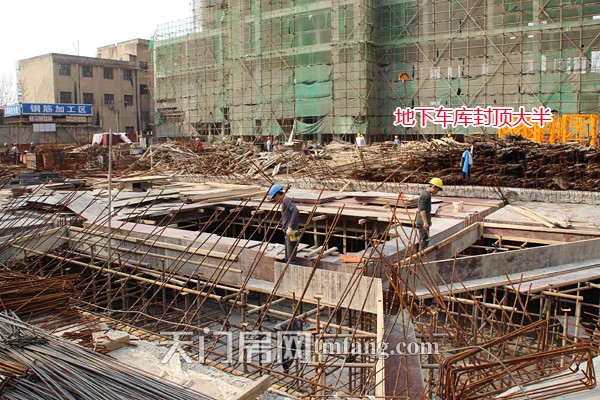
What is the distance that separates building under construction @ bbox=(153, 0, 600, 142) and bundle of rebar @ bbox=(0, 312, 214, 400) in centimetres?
2294

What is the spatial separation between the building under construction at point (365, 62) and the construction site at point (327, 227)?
0.11 metres

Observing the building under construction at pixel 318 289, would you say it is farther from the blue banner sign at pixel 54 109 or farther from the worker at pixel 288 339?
the blue banner sign at pixel 54 109

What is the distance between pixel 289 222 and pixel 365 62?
20697 millimetres

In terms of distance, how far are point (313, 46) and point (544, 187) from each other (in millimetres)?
18070

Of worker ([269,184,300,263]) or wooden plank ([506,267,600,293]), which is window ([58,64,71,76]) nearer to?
worker ([269,184,300,263])

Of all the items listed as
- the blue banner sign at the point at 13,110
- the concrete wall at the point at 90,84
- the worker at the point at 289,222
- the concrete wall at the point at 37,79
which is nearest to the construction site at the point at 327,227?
the worker at the point at 289,222

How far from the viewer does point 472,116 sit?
23922 mm

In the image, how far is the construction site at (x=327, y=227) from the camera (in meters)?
5.28

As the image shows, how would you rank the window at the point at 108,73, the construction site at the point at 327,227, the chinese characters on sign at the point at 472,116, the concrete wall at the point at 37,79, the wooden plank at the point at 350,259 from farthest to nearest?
1. the window at the point at 108,73
2. the concrete wall at the point at 37,79
3. the chinese characters on sign at the point at 472,116
4. the wooden plank at the point at 350,259
5. the construction site at the point at 327,227

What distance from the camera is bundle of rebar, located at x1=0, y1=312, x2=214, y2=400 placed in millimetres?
4074

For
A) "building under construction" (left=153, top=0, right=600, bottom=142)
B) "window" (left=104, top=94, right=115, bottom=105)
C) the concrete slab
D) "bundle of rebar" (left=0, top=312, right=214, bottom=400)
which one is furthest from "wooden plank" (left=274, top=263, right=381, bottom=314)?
"window" (left=104, top=94, right=115, bottom=105)

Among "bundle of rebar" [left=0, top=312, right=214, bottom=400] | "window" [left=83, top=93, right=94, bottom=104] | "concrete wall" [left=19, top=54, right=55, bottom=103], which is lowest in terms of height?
"bundle of rebar" [left=0, top=312, right=214, bottom=400]

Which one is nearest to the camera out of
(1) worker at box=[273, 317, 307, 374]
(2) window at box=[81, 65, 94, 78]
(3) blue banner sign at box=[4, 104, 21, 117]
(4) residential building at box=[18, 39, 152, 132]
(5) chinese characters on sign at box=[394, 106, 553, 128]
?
(1) worker at box=[273, 317, 307, 374]

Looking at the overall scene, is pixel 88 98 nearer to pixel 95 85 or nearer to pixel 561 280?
pixel 95 85
